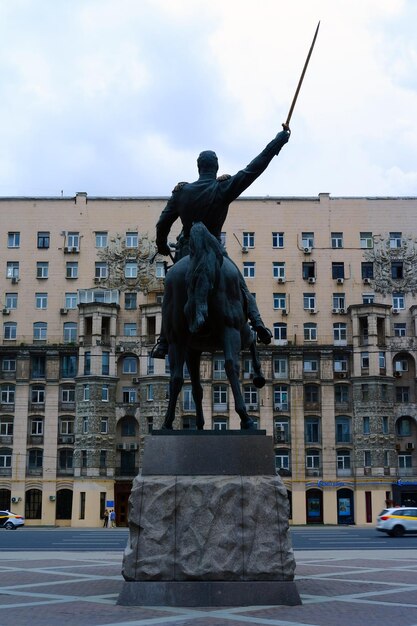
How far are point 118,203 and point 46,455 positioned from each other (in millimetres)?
21475

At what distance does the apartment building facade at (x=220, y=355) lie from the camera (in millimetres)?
64688

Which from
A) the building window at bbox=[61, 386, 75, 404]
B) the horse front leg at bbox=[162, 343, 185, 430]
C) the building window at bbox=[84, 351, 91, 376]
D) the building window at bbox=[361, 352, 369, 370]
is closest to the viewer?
the horse front leg at bbox=[162, 343, 185, 430]

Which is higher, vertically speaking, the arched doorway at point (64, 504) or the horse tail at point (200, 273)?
the horse tail at point (200, 273)

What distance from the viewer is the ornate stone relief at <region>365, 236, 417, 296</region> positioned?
69.4 m

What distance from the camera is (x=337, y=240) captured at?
231ft

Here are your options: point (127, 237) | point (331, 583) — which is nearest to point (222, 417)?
point (127, 237)

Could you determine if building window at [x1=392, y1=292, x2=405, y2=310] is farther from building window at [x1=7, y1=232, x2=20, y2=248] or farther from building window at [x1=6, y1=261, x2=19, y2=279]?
building window at [x1=7, y1=232, x2=20, y2=248]

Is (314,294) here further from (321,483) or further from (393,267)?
(321,483)

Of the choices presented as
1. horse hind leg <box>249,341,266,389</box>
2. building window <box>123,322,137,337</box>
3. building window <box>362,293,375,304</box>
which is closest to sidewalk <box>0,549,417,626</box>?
horse hind leg <box>249,341,266,389</box>

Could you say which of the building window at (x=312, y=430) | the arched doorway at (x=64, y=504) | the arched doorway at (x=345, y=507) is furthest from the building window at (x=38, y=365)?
the arched doorway at (x=345, y=507)

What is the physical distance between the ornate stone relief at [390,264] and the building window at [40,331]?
88.1ft

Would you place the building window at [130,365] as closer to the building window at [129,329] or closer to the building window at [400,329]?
the building window at [129,329]

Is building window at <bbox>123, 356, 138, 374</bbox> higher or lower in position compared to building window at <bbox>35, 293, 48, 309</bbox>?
lower

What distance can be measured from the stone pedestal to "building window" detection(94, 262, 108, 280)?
58.7 meters
